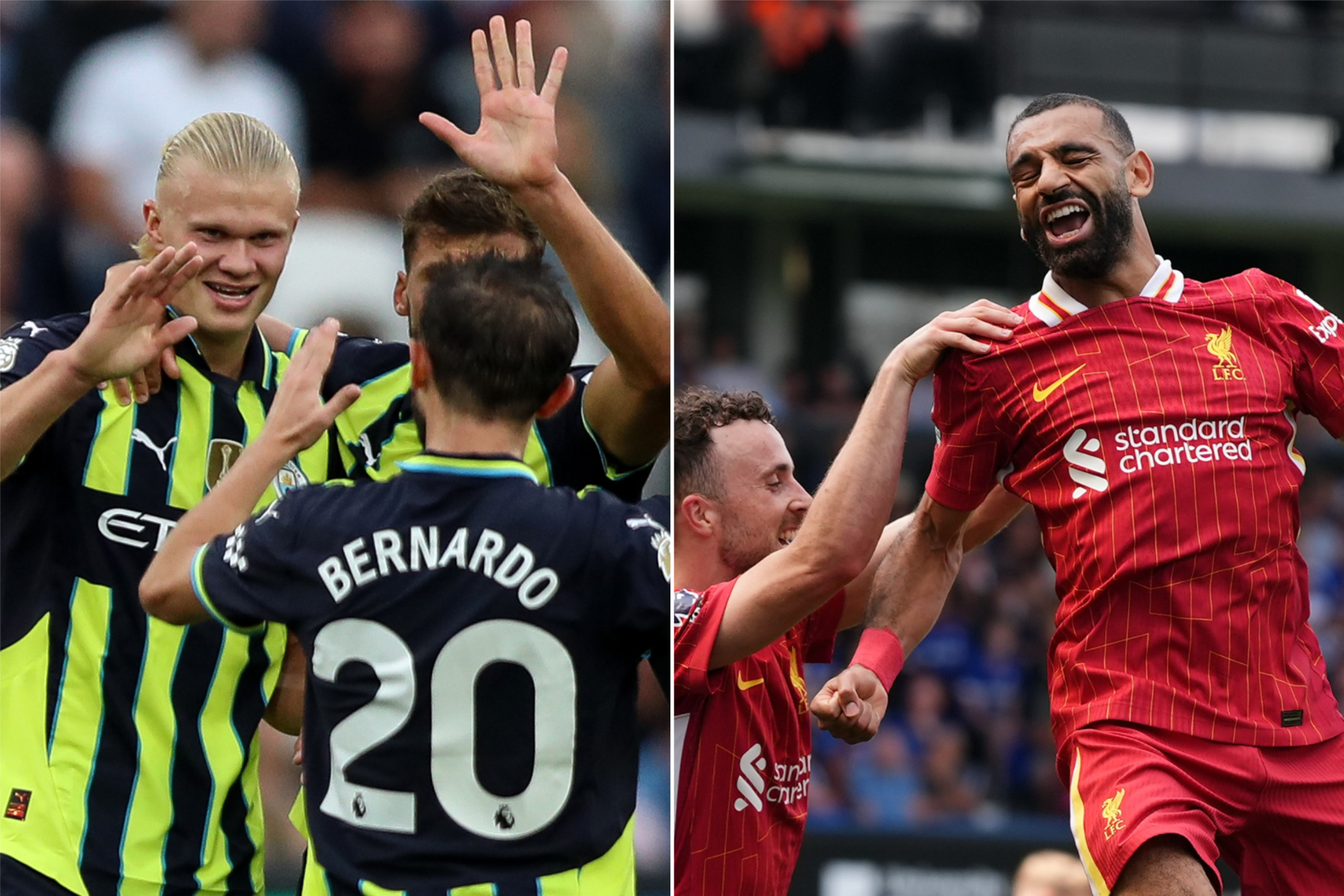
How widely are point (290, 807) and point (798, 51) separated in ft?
43.4

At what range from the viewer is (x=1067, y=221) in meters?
3.75

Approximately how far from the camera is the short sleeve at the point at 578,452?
10.8 ft

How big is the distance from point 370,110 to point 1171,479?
3571 millimetres

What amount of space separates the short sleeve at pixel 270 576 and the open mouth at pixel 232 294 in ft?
2.26

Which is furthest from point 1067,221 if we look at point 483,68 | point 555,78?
point 483,68

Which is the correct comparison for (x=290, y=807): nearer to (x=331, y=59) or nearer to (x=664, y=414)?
(x=664, y=414)

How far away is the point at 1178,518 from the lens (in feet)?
11.7

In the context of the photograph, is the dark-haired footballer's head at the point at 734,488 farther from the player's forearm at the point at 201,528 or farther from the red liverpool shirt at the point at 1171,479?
the player's forearm at the point at 201,528

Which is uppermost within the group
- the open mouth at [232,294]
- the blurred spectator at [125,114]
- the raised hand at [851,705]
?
the blurred spectator at [125,114]

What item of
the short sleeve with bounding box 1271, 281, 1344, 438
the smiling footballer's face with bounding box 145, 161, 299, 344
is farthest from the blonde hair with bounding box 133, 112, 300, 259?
the short sleeve with bounding box 1271, 281, 1344, 438

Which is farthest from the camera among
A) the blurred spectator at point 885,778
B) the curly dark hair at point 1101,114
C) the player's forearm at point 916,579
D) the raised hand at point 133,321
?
the blurred spectator at point 885,778

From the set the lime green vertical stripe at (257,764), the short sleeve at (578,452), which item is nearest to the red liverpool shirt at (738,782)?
the short sleeve at (578,452)

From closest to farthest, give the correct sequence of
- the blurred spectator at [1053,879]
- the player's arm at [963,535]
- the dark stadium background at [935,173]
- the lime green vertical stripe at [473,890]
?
the lime green vertical stripe at [473,890], the player's arm at [963,535], the blurred spectator at [1053,879], the dark stadium background at [935,173]

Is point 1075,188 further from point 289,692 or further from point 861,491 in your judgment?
point 289,692
